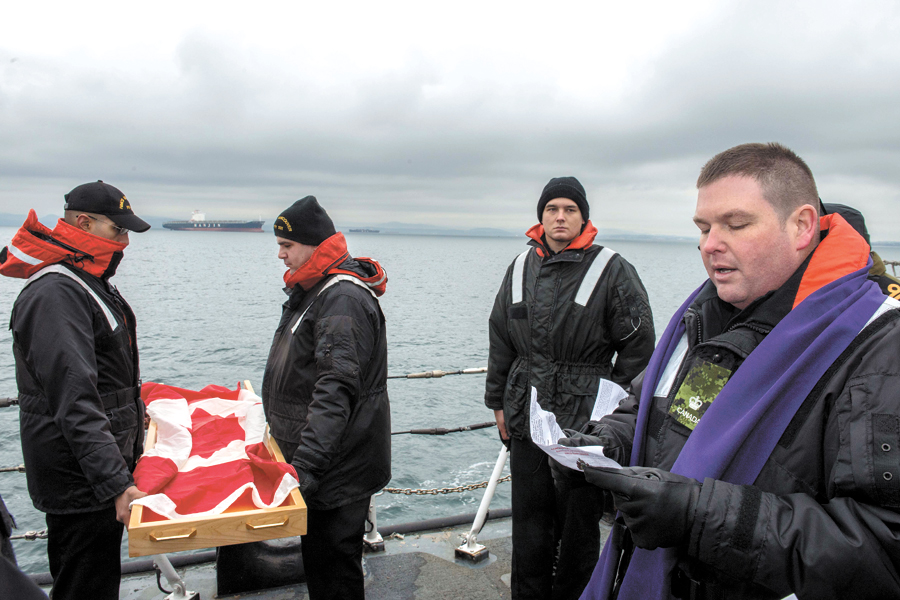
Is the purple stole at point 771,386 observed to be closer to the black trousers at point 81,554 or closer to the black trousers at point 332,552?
the black trousers at point 332,552

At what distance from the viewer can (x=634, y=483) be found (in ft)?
4.99

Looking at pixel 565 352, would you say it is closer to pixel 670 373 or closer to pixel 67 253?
pixel 670 373

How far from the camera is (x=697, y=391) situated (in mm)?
1788

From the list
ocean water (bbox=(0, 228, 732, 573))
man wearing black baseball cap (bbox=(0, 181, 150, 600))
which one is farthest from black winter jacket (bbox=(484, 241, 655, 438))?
ocean water (bbox=(0, 228, 732, 573))

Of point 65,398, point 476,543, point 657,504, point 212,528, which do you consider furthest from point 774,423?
point 476,543

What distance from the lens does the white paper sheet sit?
169cm

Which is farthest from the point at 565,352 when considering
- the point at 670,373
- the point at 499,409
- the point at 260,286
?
the point at 260,286

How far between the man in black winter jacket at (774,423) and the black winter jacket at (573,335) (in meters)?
1.48

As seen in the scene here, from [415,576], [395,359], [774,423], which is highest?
[774,423]

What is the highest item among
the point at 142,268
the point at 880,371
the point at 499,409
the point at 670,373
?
the point at 880,371

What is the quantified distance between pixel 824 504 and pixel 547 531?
2273mm

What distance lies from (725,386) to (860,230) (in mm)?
1053

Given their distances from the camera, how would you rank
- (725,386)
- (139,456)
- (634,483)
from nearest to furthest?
(634,483) < (725,386) < (139,456)

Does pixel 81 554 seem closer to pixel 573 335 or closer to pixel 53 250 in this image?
pixel 53 250
